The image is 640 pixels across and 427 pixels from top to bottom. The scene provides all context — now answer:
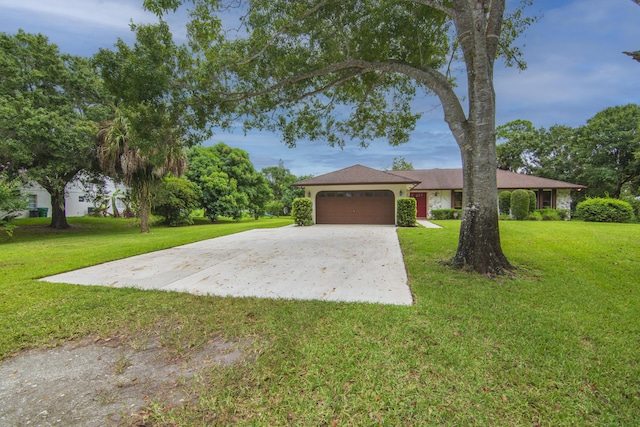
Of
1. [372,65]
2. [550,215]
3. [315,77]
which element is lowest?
[550,215]

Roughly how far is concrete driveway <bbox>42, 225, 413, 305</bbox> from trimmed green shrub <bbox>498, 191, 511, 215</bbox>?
598 inches

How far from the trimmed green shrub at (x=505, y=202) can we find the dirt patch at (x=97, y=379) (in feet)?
70.9

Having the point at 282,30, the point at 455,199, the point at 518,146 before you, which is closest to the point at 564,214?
the point at 455,199

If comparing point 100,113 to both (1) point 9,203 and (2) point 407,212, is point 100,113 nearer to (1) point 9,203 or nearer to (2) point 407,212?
(1) point 9,203

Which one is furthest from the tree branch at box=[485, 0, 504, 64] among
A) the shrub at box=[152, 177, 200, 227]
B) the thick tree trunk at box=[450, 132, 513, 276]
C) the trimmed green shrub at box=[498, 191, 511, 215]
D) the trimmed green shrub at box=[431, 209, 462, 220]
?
the shrub at box=[152, 177, 200, 227]

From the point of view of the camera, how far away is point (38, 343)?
3.07 m

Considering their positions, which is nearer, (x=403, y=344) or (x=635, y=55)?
(x=403, y=344)

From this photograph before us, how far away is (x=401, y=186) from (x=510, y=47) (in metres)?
9.17

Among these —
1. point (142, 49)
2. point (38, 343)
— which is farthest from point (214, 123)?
point (38, 343)

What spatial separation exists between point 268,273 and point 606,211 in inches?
776

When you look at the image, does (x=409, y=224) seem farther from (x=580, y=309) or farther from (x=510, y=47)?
(x=580, y=309)

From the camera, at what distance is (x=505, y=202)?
20.0m

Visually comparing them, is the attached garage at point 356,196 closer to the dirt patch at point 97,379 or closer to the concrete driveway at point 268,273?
the concrete driveway at point 268,273

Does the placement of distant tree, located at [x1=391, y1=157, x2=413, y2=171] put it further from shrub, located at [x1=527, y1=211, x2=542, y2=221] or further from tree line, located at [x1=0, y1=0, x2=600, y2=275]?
tree line, located at [x1=0, y1=0, x2=600, y2=275]
